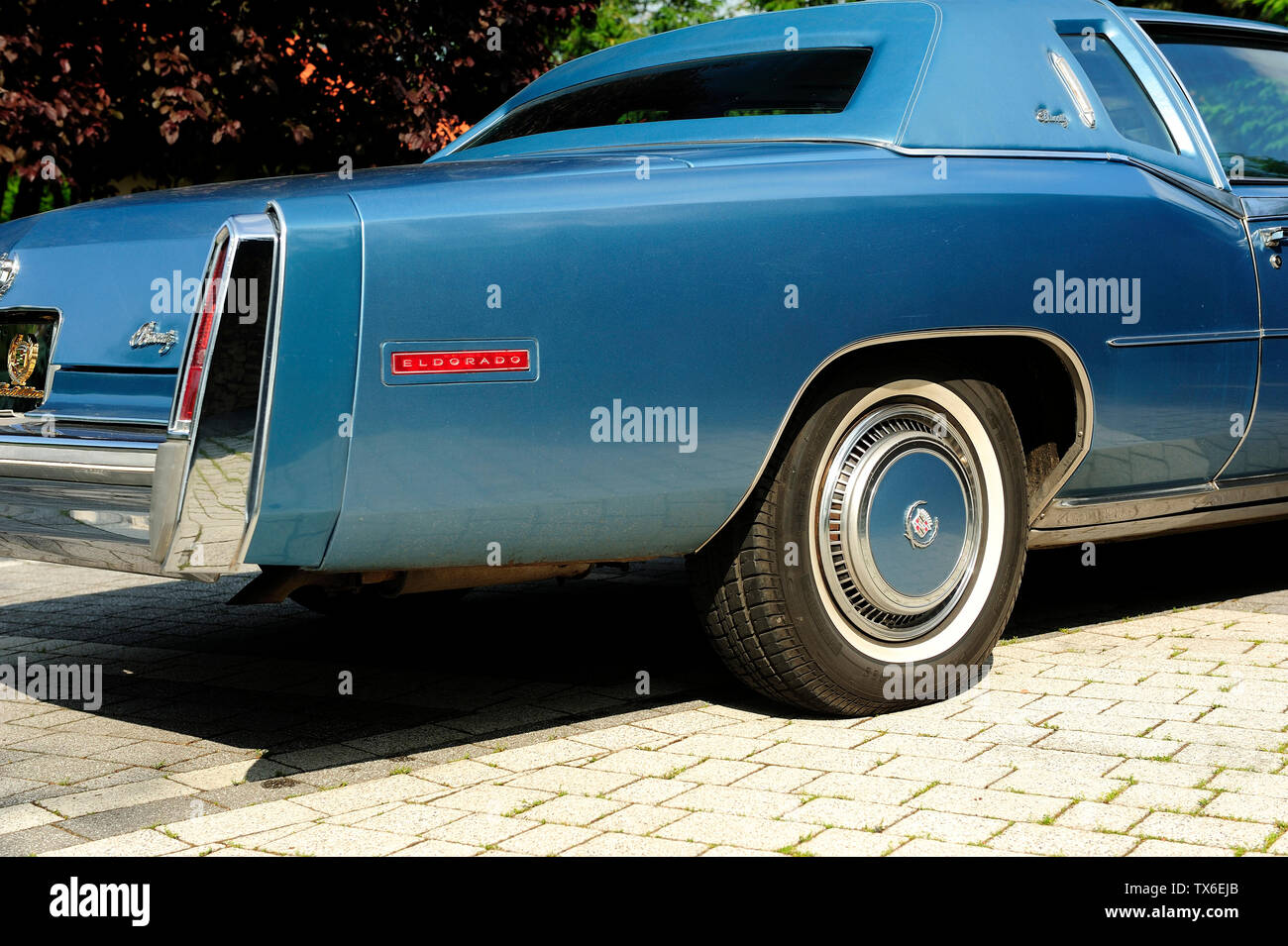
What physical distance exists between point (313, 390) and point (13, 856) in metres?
1.09

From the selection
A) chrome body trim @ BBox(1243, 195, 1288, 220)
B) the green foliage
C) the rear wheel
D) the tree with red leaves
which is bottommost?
the rear wheel

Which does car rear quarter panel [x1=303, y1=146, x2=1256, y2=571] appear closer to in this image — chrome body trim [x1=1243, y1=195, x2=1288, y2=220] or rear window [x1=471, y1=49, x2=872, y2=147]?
rear window [x1=471, y1=49, x2=872, y2=147]

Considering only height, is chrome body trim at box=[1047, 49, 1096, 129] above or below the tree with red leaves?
below

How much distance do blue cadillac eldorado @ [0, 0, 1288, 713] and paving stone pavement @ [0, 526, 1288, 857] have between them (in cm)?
31

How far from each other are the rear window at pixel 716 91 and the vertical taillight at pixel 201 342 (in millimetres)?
1636

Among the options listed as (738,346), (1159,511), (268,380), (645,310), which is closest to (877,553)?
(738,346)

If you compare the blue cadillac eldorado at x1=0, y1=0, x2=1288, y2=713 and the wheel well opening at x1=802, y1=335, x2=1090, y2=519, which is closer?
the blue cadillac eldorado at x1=0, y1=0, x2=1288, y2=713

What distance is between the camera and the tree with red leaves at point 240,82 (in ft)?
31.2

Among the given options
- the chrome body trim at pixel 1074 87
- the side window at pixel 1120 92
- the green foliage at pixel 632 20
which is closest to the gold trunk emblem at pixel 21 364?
the chrome body trim at pixel 1074 87

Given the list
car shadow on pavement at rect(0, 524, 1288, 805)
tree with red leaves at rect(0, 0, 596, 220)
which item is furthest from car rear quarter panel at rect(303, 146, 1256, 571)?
tree with red leaves at rect(0, 0, 596, 220)

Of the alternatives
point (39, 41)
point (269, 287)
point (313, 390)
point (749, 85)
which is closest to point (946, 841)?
point (313, 390)

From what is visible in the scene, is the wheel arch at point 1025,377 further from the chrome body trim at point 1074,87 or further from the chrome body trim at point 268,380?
the chrome body trim at point 268,380

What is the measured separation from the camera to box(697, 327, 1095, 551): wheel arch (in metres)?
3.34
